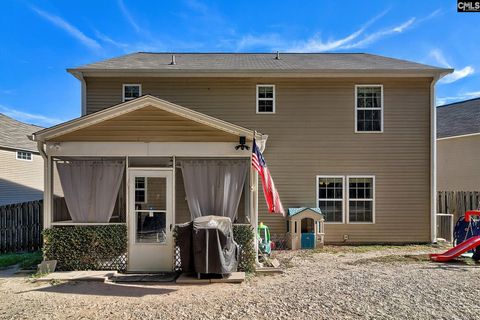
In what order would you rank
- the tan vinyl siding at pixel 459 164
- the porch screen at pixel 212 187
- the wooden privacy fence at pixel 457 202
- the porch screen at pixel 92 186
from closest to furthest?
the porch screen at pixel 212 187
the porch screen at pixel 92 186
the wooden privacy fence at pixel 457 202
the tan vinyl siding at pixel 459 164

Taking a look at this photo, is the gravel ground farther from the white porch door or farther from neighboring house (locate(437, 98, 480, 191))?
neighboring house (locate(437, 98, 480, 191))

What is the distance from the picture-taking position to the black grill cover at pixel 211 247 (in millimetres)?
6133

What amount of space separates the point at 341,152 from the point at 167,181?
19.5ft

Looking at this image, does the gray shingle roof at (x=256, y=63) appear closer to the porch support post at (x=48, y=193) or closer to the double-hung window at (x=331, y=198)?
the double-hung window at (x=331, y=198)

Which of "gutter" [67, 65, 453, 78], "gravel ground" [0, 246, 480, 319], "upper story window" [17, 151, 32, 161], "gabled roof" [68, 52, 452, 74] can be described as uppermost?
"gabled roof" [68, 52, 452, 74]

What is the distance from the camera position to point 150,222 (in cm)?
702

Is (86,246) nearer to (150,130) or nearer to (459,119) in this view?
(150,130)

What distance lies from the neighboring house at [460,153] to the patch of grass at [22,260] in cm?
1651

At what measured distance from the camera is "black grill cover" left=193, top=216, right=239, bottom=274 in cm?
613

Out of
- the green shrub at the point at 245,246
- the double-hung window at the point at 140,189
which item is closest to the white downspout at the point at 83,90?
the double-hung window at the point at 140,189

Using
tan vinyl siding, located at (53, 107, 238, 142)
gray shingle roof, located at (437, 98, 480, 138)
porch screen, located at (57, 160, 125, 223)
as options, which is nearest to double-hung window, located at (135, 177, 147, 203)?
porch screen, located at (57, 160, 125, 223)

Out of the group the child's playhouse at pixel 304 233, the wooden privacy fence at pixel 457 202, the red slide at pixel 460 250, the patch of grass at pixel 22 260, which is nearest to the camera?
the patch of grass at pixel 22 260

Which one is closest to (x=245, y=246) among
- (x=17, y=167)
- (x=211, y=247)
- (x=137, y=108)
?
(x=211, y=247)

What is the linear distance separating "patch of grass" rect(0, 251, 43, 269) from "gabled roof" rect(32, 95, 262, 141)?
3.10m
